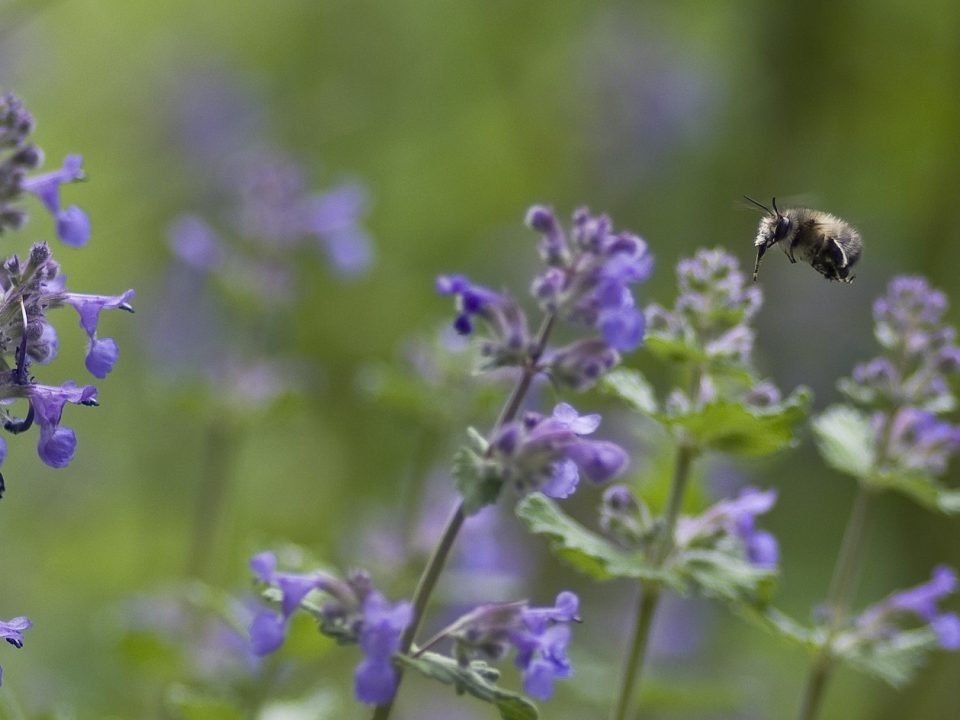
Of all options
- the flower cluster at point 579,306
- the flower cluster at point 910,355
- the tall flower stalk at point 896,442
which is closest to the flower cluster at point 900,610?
the tall flower stalk at point 896,442

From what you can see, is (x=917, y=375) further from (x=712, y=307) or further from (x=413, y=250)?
(x=413, y=250)

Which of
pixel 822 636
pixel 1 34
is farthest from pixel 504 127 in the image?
pixel 822 636

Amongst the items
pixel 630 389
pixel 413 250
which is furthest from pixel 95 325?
pixel 413 250

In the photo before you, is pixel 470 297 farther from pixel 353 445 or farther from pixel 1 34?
pixel 353 445

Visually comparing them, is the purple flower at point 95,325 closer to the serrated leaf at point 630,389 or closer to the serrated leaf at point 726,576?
the serrated leaf at point 630,389

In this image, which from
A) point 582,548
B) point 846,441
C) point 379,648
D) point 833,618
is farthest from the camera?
point 846,441
